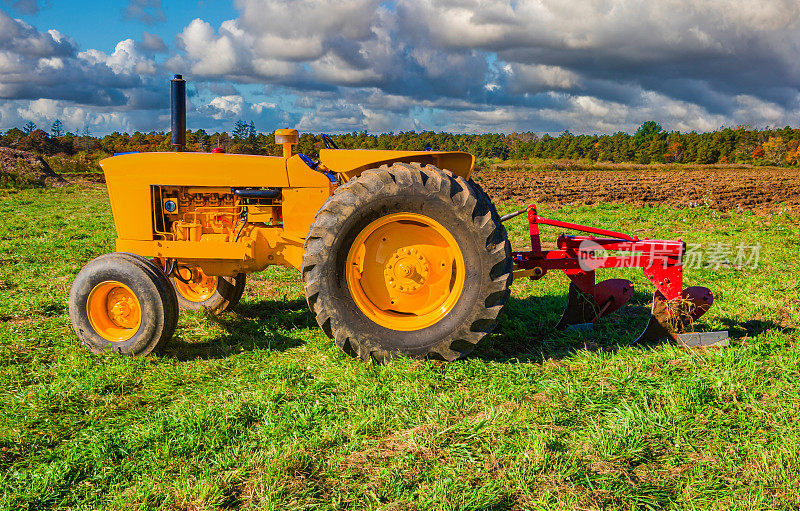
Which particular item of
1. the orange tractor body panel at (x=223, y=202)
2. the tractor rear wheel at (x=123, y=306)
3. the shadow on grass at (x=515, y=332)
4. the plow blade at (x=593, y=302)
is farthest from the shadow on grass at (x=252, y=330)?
the plow blade at (x=593, y=302)

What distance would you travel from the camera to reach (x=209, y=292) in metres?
5.49

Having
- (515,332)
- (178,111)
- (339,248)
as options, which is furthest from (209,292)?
(515,332)

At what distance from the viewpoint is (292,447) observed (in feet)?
9.15

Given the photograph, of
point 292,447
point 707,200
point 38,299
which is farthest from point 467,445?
point 707,200

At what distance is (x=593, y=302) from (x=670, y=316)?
79 cm

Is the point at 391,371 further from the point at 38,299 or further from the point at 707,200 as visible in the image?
the point at 707,200

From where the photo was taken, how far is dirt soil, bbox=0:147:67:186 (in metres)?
20.6

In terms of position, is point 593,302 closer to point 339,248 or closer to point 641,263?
point 641,263

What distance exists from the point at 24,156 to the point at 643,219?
24700mm

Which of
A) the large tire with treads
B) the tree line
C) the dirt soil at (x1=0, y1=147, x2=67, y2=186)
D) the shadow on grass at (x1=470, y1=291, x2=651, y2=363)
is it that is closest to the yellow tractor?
the large tire with treads

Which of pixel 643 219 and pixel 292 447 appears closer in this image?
pixel 292 447

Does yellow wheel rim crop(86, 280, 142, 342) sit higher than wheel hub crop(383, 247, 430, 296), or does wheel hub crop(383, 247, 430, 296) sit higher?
wheel hub crop(383, 247, 430, 296)

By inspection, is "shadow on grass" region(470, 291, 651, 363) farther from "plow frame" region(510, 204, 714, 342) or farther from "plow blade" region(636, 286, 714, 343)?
"plow frame" region(510, 204, 714, 342)

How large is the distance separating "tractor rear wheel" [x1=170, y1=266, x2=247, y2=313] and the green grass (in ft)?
1.14
